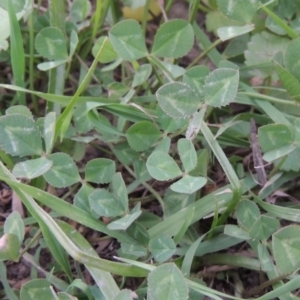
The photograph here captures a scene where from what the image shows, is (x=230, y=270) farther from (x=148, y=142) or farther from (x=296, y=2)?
(x=296, y=2)

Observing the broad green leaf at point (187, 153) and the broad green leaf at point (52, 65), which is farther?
the broad green leaf at point (52, 65)

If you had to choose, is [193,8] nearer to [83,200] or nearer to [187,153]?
[187,153]

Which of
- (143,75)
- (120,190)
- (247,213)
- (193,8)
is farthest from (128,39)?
(247,213)

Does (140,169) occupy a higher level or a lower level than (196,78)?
lower

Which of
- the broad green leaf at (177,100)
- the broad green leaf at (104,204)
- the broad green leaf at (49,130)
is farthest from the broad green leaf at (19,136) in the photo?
the broad green leaf at (177,100)

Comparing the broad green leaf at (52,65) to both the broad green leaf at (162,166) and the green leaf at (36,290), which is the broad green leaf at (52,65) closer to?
the broad green leaf at (162,166)

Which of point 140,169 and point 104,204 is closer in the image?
point 104,204
